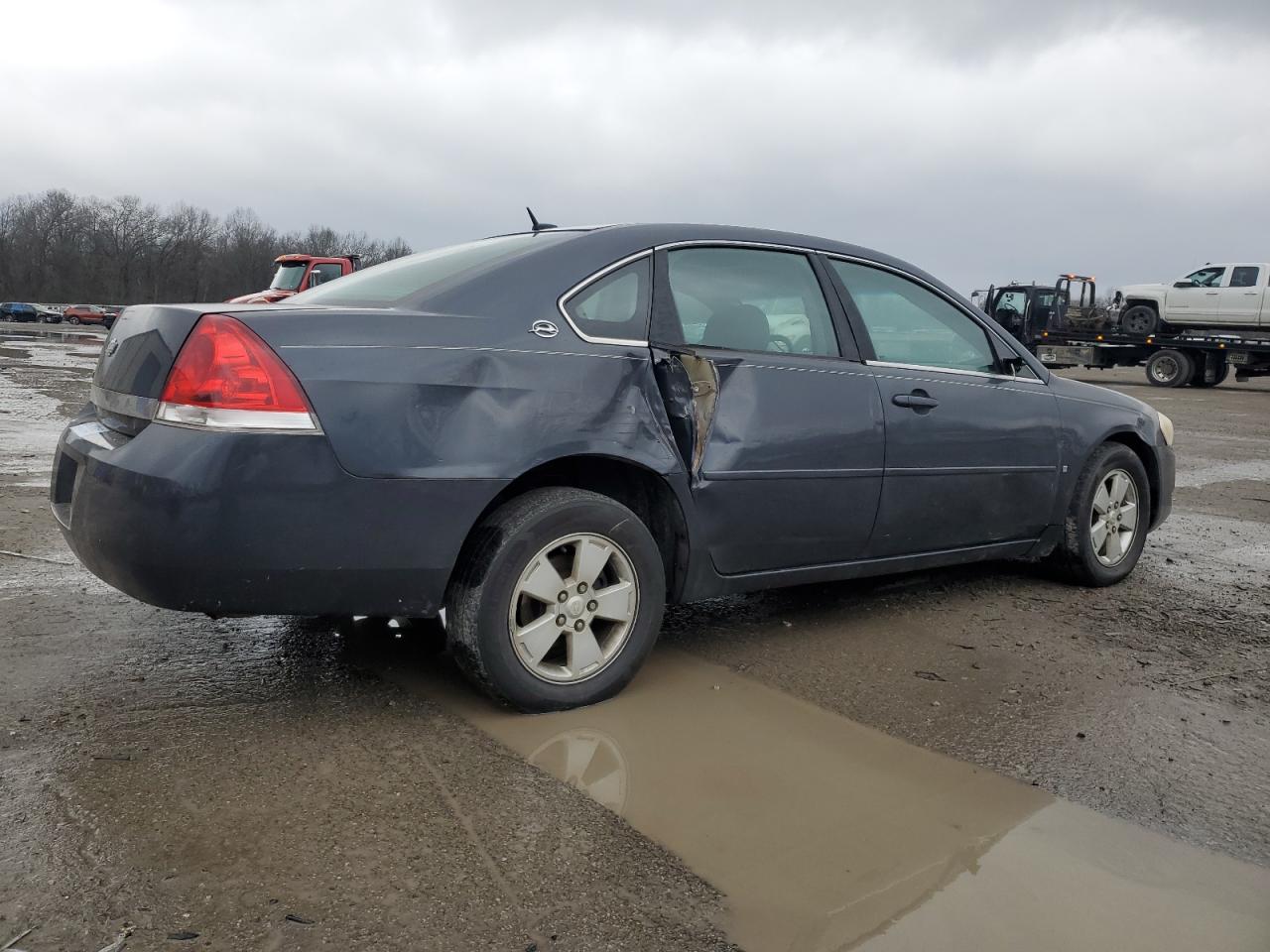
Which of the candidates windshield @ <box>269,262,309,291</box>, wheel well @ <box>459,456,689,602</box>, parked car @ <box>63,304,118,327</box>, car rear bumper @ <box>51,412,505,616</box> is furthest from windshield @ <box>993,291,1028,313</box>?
parked car @ <box>63,304,118,327</box>

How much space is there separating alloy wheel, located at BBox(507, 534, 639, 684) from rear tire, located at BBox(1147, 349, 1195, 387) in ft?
80.9

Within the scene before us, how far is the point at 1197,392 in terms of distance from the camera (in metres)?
22.3

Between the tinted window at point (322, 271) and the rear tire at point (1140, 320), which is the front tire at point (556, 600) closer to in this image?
the tinted window at point (322, 271)

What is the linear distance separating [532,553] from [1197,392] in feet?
76.3

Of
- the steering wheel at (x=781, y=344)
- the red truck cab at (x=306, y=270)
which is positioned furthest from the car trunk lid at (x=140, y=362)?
the red truck cab at (x=306, y=270)

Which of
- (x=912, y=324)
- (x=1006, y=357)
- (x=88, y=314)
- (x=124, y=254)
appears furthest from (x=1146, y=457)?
(x=124, y=254)

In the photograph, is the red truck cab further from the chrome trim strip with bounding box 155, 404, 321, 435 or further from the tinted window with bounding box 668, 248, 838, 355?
the chrome trim strip with bounding box 155, 404, 321, 435

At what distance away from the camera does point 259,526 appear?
2.54 m

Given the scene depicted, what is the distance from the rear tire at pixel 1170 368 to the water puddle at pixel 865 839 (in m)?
24.4

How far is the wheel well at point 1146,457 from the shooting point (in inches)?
193

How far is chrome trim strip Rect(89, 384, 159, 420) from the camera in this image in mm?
2672

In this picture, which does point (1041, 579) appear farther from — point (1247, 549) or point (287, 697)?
point (287, 697)

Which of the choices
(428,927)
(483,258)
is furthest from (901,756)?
(483,258)

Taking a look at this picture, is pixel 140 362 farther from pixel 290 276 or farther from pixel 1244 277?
pixel 1244 277
